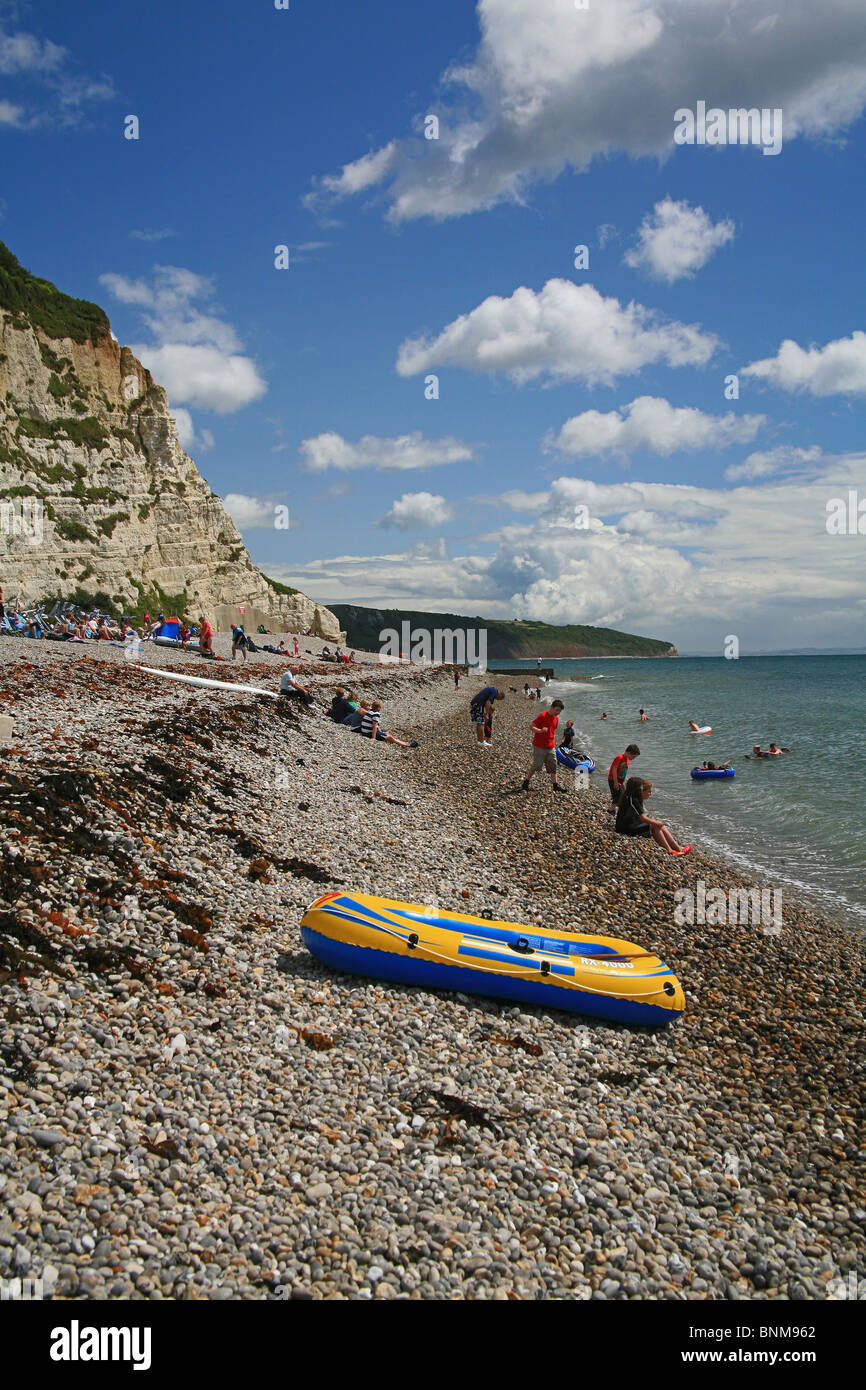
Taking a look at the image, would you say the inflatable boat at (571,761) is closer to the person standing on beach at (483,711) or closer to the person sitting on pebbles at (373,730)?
the person standing on beach at (483,711)

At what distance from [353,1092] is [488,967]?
253 cm

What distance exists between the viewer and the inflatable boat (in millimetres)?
28641

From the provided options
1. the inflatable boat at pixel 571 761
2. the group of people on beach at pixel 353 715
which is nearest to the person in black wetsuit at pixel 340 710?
the group of people on beach at pixel 353 715

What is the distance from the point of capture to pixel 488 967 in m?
8.90

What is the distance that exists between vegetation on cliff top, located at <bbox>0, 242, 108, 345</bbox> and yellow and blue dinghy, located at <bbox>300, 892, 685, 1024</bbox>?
57.0 m

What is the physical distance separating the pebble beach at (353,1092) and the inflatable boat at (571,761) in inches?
596

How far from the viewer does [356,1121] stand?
6508 millimetres

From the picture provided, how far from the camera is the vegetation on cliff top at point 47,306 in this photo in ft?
165

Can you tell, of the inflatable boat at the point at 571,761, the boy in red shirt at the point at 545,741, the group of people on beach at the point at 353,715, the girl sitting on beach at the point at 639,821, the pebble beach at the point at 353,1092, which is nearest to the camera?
the pebble beach at the point at 353,1092

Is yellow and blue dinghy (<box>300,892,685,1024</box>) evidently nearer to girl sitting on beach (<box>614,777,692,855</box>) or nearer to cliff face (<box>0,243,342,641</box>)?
girl sitting on beach (<box>614,777,692,855</box>)

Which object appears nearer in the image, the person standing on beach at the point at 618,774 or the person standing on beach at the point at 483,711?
the person standing on beach at the point at 618,774

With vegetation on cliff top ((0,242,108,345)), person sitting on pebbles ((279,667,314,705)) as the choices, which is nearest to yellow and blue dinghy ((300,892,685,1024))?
person sitting on pebbles ((279,667,314,705))
